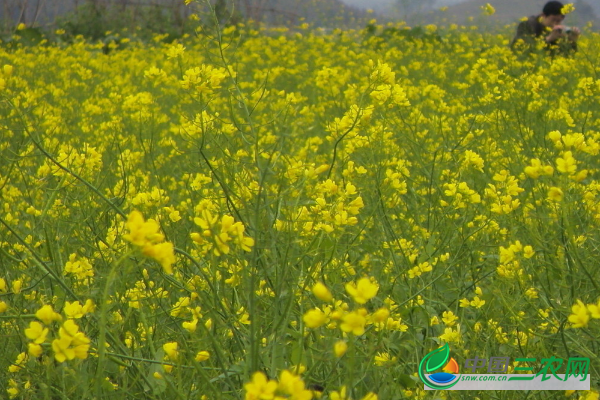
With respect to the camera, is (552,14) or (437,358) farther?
(552,14)

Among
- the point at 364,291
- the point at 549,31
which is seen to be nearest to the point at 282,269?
the point at 364,291

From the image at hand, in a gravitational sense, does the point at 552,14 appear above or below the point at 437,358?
above

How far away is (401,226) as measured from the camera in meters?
2.51

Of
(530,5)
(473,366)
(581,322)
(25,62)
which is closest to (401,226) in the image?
(473,366)
